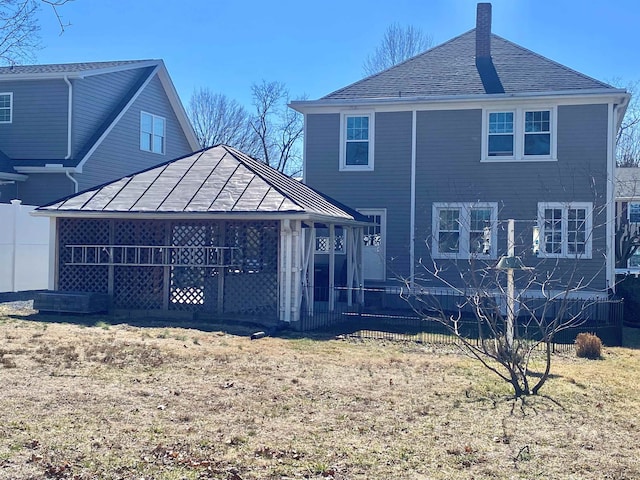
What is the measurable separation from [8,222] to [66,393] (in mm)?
10367

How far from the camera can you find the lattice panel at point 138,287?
14.2m

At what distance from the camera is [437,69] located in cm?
1909

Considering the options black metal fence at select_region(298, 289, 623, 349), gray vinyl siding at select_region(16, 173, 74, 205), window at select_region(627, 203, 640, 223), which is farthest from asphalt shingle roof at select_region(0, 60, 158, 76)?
window at select_region(627, 203, 640, 223)

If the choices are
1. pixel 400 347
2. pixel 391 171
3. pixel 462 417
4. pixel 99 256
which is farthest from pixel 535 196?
pixel 462 417

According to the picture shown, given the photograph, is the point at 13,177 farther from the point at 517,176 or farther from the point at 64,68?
the point at 517,176

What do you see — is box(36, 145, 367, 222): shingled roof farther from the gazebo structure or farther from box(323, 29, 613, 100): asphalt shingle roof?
box(323, 29, 613, 100): asphalt shingle roof

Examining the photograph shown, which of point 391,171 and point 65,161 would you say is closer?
point 391,171

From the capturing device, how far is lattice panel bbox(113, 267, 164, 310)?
14227 millimetres

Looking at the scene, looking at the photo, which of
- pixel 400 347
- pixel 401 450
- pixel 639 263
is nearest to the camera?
pixel 401 450

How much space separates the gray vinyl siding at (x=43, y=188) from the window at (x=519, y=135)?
11655 mm

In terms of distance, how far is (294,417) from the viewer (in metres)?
6.55

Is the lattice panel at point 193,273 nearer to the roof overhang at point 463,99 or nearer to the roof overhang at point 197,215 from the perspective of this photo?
the roof overhang at point 197,215

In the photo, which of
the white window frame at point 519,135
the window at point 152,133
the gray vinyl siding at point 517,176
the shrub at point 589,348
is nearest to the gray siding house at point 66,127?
the window at point 152,133

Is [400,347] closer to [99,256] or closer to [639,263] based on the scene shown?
[99,256]
